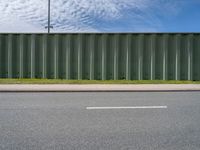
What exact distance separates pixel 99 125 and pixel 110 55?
11445 millimetres

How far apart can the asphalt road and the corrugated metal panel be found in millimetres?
7942

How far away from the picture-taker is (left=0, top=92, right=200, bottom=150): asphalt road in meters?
5.50

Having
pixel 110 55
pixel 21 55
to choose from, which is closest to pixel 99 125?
pixel 110 55

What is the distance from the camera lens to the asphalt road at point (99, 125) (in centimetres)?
550

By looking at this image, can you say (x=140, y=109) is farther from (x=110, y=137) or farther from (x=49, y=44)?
(x=49, y=44)

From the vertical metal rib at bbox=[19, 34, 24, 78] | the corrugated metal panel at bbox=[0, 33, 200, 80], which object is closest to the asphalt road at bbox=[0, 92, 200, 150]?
the corrugated metal panel at bbox=[0, 33, 200, 80]

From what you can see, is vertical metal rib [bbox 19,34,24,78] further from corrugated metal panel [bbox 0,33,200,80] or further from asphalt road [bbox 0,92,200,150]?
asphalt road [bbox 0,92,200,150]

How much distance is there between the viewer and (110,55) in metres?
18.1

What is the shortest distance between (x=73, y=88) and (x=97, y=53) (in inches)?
170

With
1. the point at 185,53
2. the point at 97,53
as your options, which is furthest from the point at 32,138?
the point at 185,53

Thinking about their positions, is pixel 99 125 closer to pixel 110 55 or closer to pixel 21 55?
pixel 110 55

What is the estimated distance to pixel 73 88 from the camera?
14.4 metres

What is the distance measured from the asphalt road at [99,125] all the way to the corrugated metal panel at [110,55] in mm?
7942

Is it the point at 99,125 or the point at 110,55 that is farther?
the point at 110,55
